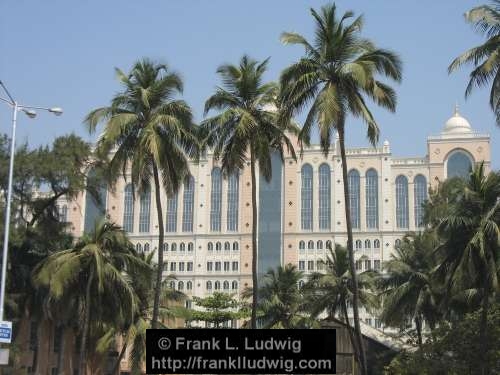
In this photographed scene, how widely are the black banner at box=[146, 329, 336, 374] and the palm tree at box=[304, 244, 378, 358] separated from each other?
126 feet

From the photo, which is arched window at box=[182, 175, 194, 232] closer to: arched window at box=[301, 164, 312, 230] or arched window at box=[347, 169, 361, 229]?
arched window at box=[301, 164, 312, 230]

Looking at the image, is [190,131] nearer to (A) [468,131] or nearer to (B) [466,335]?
(B) [466,335]

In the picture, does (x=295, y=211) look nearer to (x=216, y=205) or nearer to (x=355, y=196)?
(x=355, y=196)

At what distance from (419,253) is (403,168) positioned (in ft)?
213

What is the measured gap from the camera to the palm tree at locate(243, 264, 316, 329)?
52.3 m

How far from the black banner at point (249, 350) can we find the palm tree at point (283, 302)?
1605 inches

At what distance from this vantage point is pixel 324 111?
27766mm

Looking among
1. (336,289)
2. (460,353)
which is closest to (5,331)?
(460,353)

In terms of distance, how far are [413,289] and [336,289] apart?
17.3 ft

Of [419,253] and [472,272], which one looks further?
[419,253]

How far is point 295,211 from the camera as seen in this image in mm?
113062

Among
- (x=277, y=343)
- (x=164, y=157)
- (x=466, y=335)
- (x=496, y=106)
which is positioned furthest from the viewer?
(x=466, y=335)

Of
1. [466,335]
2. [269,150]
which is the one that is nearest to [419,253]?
[466,335]

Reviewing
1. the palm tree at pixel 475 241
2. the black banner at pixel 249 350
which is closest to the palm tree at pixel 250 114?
the palm tree at pixel 475 241
